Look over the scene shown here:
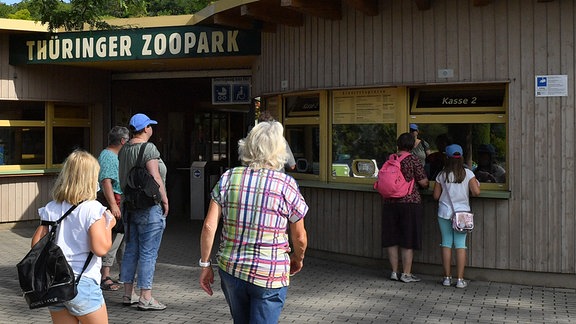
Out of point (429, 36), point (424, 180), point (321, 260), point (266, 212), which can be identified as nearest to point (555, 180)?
point (424, 180)

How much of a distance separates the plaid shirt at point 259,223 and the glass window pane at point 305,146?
584 cm

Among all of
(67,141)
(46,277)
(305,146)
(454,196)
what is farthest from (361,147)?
(67,141)

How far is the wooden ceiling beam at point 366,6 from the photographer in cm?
832

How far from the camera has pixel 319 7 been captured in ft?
28.9

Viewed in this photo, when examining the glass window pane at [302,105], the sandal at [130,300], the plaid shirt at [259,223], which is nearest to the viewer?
the plaid shirt at [259,223]

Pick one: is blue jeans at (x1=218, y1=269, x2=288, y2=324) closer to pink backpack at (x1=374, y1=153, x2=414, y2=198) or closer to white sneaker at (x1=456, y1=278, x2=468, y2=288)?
pink backpack at (x1=374, y1=153, x2=414, y2=198)

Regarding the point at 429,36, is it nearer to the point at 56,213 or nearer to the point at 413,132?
the point at 413,132

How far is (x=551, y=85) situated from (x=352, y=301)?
3.12 metres

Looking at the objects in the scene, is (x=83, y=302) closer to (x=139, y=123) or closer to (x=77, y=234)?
(x=77, y=234)

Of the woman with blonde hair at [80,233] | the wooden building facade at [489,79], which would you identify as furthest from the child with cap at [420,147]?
the woman with blonde hair at [80,233]

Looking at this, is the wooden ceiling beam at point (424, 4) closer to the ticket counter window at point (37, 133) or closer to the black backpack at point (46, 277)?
the black backpack at point (46, 277)

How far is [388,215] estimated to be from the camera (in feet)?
26.9

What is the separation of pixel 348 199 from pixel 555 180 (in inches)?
97.6

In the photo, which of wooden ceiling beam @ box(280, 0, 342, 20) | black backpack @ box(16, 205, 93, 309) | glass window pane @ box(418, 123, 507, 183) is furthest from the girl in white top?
black backpack @ box(16, 205, 93, 309)
